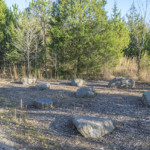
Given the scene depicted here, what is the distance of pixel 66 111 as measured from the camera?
3965 mm

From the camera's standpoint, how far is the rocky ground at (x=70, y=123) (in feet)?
8.72

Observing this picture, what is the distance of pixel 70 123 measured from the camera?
3334 mm

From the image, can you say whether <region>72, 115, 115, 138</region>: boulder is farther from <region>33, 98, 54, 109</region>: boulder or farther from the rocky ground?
<region>33, 98, 54, 109</region>: boulder

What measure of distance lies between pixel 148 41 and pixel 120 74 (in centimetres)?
388

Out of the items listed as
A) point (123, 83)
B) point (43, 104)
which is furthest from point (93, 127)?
point (123, 83)

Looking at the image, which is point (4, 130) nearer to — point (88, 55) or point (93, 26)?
point (88, 55)

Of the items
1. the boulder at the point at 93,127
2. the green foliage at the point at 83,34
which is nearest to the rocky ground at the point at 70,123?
the boulder at the point at 93,127

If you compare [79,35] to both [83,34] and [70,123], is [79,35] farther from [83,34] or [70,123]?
[70,123]

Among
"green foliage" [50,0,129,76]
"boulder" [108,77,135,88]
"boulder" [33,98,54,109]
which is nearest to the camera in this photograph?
"boulder" [33,98,54,109]

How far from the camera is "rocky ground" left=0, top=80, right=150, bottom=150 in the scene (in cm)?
266

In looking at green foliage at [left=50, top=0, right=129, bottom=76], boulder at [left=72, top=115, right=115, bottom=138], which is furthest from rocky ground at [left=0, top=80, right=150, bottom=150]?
green foliage at [left=50, top=0, right=129, bottom=76]

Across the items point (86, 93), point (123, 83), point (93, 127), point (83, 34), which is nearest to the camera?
point (93, 127)

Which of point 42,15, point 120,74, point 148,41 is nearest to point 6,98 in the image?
point 42,15

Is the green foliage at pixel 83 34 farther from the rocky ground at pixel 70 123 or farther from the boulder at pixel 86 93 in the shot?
the rocky ground at pixel 70 123
